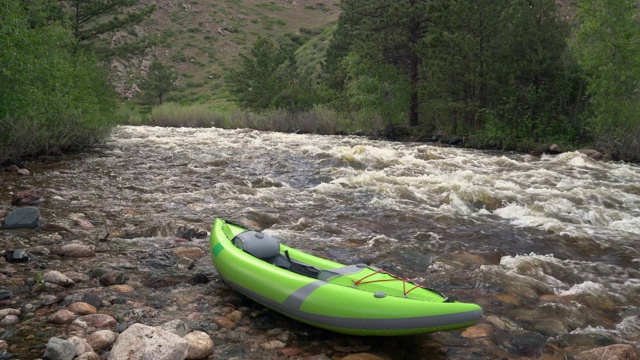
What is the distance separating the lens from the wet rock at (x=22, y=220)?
643cm

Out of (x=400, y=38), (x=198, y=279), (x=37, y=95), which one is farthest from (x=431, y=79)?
(x=198, y=279)

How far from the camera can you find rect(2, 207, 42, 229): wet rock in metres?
6.43

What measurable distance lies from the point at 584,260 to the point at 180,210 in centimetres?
606

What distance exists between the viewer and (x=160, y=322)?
4.04 metres

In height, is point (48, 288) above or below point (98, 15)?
below

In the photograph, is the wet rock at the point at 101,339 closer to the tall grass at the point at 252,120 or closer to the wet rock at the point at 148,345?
the wet rock at the point at 148,345

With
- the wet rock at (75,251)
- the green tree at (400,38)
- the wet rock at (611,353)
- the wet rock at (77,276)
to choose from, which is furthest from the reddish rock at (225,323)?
the green tree at (400,38)

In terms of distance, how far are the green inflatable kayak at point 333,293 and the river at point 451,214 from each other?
0.61 m

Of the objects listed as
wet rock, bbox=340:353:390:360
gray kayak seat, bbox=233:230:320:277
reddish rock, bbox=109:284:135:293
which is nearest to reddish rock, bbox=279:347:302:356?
wet rock, bbox=340:353:390:360

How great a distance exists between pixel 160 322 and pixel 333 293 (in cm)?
150

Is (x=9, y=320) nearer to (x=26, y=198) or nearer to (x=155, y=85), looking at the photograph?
(x=26, y=198)

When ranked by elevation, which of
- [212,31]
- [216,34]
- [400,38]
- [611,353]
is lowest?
[611,353]

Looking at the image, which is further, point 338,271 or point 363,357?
point 338,271

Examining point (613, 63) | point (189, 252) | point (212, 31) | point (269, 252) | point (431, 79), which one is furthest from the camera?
point (212, 31)
